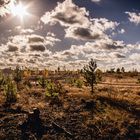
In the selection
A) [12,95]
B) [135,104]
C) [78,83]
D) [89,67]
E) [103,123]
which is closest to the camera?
[103,123]

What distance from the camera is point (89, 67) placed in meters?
43.8

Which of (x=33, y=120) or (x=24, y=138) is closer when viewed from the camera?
(x=24, y=138)

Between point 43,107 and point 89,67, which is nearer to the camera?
point 43,107

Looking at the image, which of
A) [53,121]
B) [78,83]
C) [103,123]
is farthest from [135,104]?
[78,83]

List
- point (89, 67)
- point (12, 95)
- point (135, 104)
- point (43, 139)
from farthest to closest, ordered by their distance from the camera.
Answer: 1. point (89, 67)
2. point (12, 95)
3. point (135, 104)
4. point (43, 139)

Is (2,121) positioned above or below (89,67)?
below

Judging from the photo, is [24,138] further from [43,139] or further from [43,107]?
[43,107]

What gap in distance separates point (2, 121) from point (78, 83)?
40.9 m

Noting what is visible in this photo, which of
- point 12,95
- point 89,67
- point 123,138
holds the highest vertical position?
point 89,67

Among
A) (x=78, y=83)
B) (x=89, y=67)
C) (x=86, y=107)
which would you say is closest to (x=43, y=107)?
(x=86, y=107)

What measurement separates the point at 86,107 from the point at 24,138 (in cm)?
998

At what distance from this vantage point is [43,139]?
21281 mm

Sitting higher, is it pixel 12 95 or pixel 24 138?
pixel 12 95

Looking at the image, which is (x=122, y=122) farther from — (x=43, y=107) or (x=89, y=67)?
(x=89, y=67)
